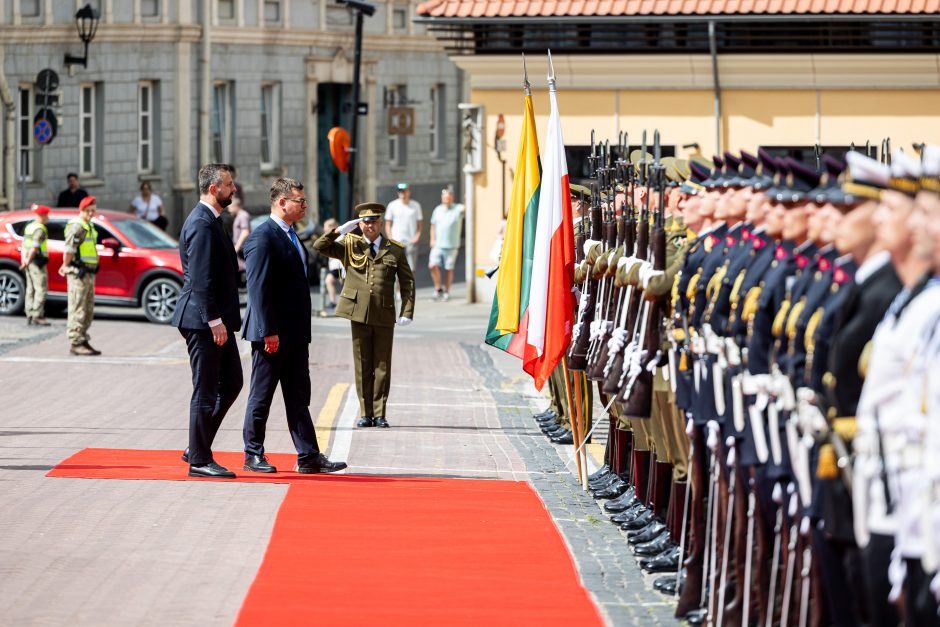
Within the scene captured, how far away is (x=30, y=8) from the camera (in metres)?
35.3

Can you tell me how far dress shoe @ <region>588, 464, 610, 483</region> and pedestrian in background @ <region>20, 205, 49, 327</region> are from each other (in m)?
13.0

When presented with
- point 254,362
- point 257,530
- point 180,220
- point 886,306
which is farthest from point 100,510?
point 180,220

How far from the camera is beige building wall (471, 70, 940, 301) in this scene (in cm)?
→ 2825

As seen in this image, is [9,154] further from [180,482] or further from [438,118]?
[180,482]

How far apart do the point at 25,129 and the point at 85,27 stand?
229cm

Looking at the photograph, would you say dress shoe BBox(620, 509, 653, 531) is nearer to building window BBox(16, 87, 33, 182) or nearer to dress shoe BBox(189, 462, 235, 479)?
dress shoe BBox(189, 462, 235, 479)

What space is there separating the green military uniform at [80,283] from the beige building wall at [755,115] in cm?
826

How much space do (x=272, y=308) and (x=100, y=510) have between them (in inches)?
76.3

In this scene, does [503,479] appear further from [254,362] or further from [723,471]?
[723,471]

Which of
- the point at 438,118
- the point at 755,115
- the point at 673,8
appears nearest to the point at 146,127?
the point at 438,118

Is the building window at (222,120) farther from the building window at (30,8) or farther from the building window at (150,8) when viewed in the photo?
the building window at (30,8)

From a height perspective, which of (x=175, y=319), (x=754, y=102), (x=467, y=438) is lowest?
(x=467, y=438)

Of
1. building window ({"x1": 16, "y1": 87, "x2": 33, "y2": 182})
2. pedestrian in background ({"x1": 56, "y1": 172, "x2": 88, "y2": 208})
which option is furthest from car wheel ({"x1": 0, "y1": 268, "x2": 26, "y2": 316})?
building window ({"x1": 16, "y1": 87, "x2": 33, "y2": 182})

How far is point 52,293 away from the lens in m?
26.0
